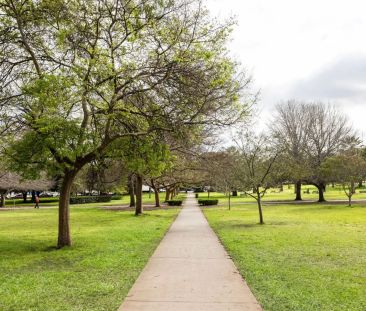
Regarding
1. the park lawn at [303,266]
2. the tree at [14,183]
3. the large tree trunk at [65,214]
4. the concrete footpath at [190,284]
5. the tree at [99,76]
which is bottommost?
the park lawn at [303,266]

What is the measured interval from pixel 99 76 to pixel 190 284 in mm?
6997

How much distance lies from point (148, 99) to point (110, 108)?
1.43 meters

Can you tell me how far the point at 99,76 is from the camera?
1243 cm

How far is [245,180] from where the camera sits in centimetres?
2325

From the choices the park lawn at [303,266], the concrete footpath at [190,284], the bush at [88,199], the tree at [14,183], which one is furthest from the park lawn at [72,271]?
the bush at [88,199]

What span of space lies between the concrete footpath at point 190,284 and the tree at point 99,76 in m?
4.06

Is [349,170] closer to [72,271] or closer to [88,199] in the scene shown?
[72,271]

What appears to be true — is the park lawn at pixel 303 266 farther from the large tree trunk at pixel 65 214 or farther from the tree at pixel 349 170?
the tree at pixel 349 170

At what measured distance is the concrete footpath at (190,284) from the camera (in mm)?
6699

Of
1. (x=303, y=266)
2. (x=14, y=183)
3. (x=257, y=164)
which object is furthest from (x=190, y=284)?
(x=14, y=183)

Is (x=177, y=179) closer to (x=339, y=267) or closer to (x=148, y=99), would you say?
(x=148, y=99)

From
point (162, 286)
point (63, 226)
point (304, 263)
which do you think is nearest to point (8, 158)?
point (63, 226)

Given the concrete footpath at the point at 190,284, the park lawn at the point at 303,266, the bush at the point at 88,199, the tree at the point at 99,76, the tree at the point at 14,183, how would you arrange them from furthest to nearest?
1. the bush at the point at 88,199
2. the tree at the point at 14,183
3. the tree at the point at 99,76
4. the park lawn at the point at 303,266
5. the concrete footpath at the point at 190,284

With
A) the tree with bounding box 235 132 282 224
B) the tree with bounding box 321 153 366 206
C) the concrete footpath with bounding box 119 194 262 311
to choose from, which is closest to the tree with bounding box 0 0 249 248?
the concrete footpath with bounding box 119 194 262 311
